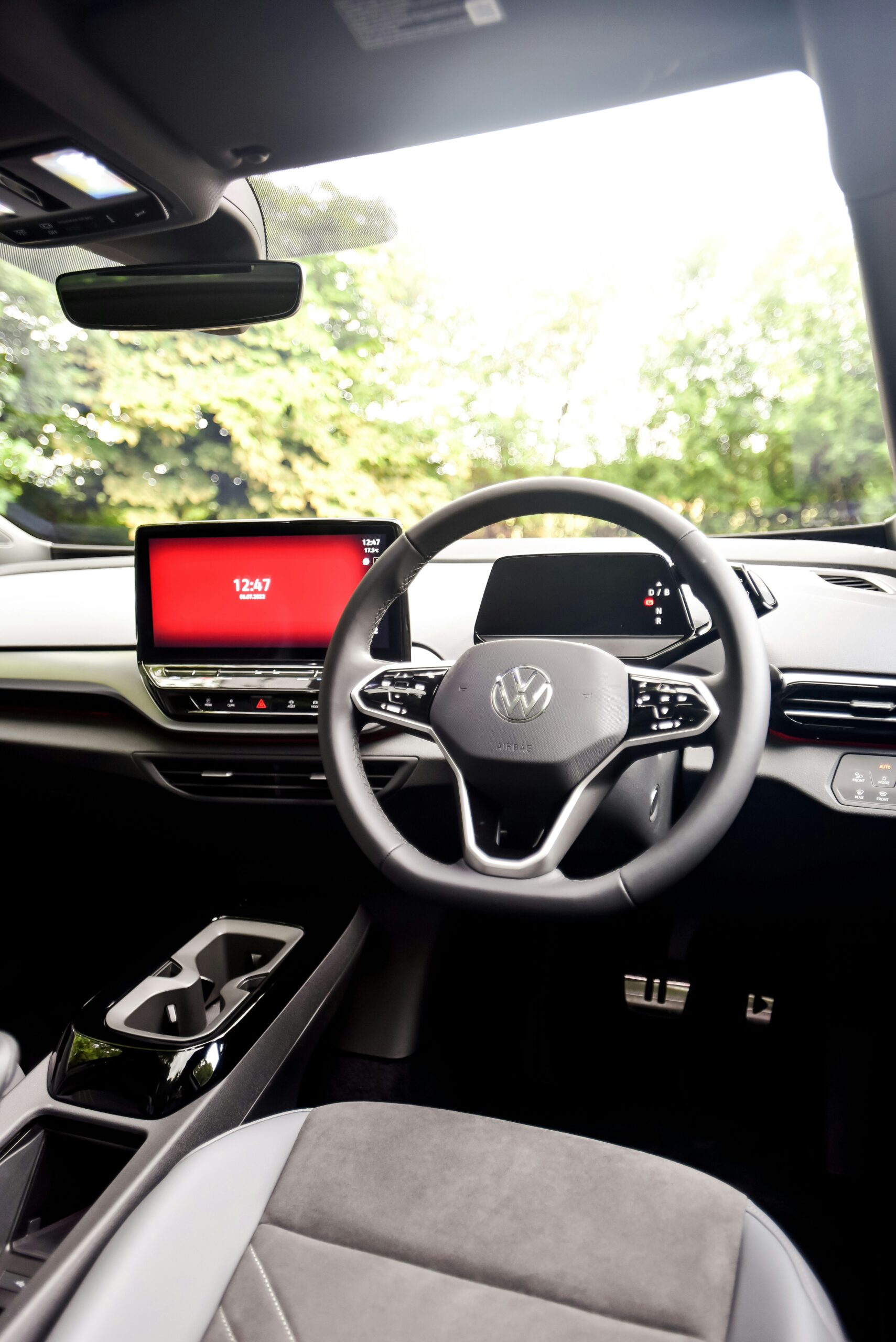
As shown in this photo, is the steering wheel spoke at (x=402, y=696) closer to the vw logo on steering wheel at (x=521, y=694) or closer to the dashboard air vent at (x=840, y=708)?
the vw logo on steering wheel at (x=521, y=694)

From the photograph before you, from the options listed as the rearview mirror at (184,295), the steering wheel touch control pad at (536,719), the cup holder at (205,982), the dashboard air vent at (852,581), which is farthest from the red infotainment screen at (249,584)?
the dashboard air vent at (852,581)

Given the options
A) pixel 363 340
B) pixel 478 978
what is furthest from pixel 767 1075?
pixel 363 340

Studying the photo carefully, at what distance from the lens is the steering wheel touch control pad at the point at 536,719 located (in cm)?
124

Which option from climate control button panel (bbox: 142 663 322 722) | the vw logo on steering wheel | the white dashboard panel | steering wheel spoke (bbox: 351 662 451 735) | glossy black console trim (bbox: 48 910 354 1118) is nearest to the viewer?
the vw logo on steering wheel

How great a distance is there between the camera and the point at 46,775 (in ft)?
7.67

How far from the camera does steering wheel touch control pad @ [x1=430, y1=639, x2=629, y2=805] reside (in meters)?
1.24

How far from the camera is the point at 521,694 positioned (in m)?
1.29

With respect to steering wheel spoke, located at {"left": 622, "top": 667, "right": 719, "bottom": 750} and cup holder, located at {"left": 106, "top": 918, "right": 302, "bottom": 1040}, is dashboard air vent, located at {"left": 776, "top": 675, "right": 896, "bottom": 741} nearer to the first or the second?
steering wheel spoke, located at {"left": 622, "top": 667, "right": 719, "bottom": 750}

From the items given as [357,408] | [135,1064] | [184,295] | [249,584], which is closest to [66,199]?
[184,295]

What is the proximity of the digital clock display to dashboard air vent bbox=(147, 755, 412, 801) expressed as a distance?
267mm

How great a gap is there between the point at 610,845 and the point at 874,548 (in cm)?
101

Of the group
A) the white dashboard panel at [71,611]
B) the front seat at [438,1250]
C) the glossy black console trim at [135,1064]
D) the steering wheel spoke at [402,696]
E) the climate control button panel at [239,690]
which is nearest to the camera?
the front seat at [438,1250]

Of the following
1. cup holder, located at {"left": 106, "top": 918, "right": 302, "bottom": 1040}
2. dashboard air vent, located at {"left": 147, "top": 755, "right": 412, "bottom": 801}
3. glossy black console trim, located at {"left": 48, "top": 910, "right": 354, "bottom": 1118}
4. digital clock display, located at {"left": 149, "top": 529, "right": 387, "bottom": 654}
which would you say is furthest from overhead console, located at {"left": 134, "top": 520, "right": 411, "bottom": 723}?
glossy black console trim, located at {"left": 48, "top": 910, "right": 354, "bottom": 1118}

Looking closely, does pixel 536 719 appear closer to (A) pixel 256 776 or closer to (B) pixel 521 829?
(B) pixel 521 829
